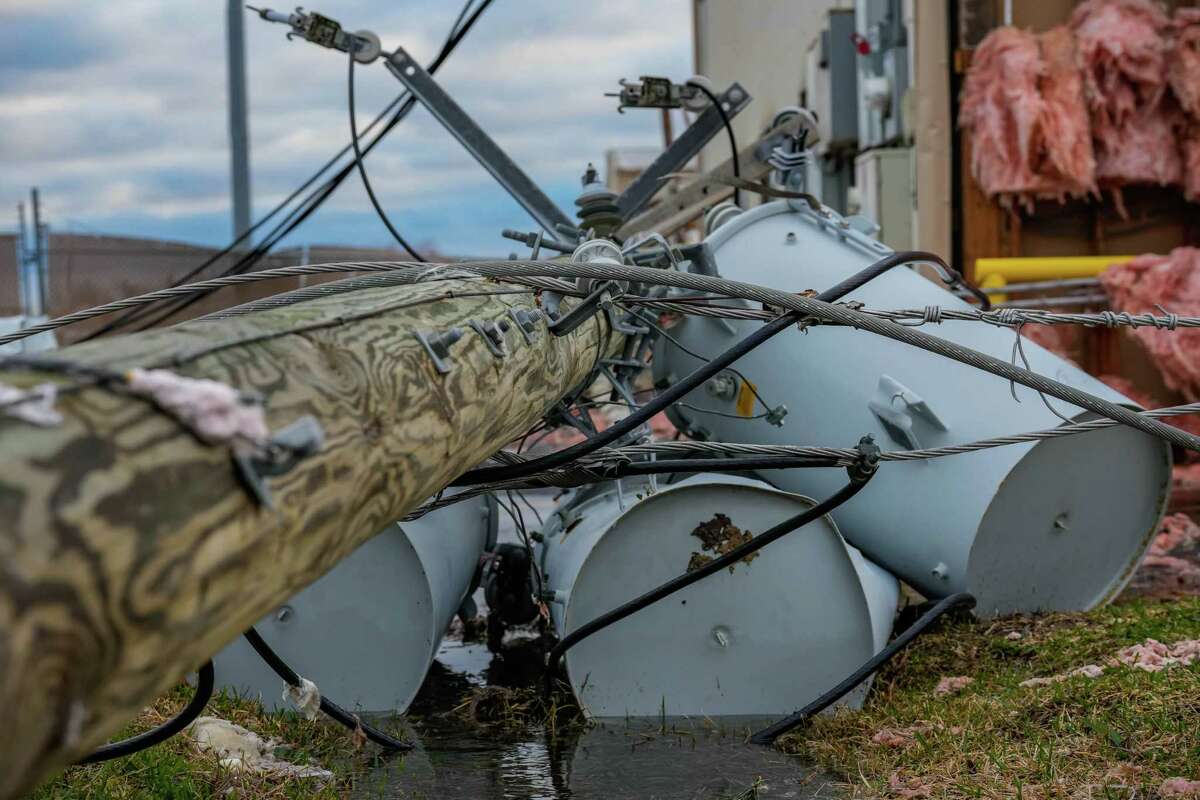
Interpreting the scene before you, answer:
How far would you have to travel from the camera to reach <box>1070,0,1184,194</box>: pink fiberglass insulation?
8.33 meters

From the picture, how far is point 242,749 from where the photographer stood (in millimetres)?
3801

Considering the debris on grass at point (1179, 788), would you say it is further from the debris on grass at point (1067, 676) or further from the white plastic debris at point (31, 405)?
the white plastic debris at point (31, 405)

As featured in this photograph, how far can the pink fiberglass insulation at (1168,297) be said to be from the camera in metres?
7.80

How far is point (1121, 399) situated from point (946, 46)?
15.7 feet

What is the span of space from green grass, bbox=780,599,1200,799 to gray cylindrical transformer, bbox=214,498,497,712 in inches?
51.5

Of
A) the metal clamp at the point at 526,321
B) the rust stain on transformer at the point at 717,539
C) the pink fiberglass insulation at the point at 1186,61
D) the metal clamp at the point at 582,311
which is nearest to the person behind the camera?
the metal clamp at the point at 526,321

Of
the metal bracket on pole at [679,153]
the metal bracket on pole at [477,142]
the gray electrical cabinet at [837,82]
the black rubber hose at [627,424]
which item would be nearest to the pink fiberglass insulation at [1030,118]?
the gray electrical cabinet at [837,82]

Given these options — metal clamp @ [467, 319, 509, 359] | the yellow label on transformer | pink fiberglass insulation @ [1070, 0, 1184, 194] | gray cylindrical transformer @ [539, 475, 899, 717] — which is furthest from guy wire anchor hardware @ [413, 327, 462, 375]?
pink fiberglass insulation @ [1070, 0, 1184, 194]

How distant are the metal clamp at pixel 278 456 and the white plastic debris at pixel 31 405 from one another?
0.22 metres

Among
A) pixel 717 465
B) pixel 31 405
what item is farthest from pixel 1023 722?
pixel 31 405

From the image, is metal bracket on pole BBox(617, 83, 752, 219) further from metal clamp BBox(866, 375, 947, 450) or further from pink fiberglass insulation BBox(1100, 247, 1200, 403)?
pink fiberglass insulation BBox(1100, 247, 1200, 403)

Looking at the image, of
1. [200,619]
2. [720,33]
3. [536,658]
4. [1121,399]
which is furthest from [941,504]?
[720,33]

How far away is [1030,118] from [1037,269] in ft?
3.10

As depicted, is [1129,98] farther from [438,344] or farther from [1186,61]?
[438,344]
